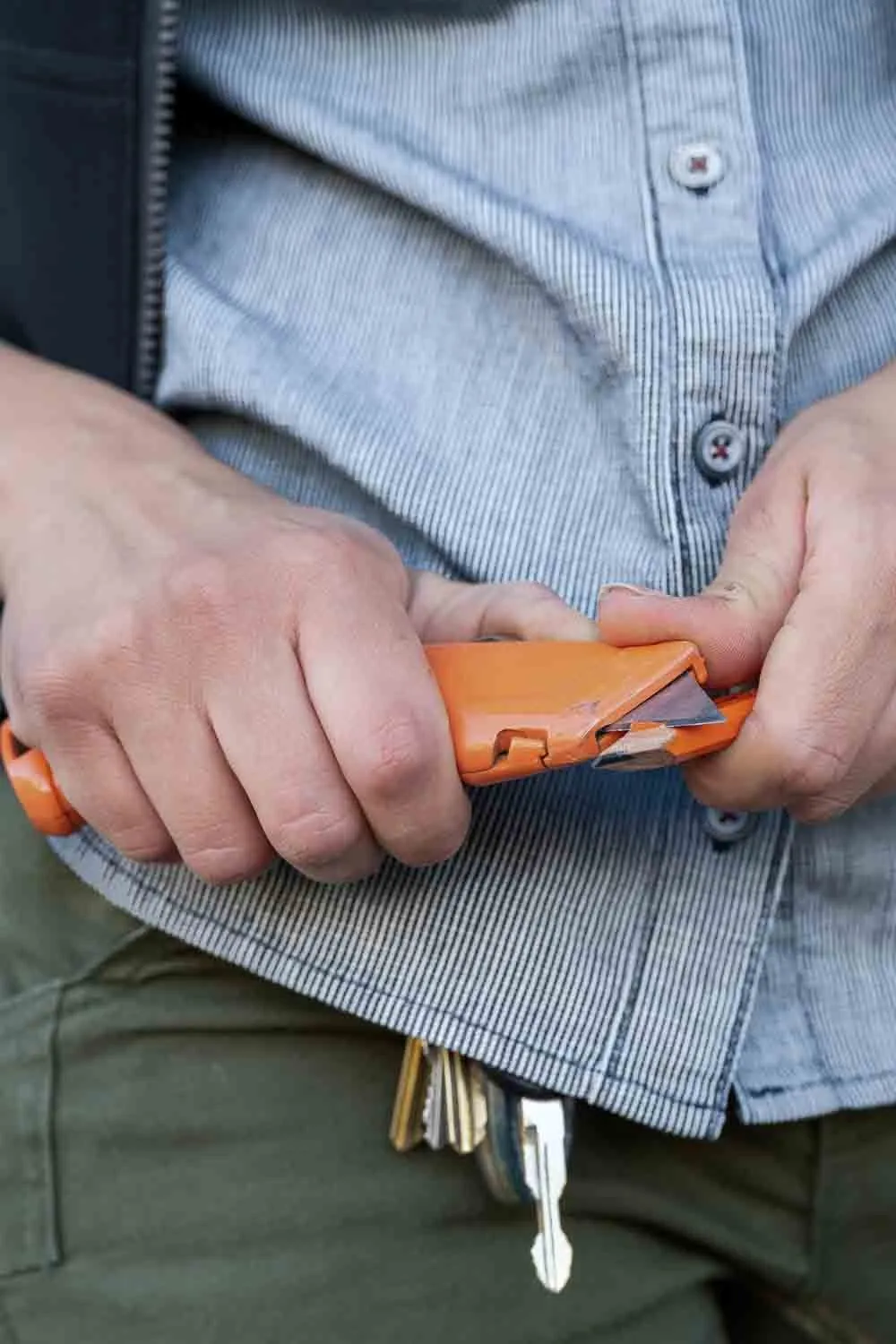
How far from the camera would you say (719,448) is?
797mm

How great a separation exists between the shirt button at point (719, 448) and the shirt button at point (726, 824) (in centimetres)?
19

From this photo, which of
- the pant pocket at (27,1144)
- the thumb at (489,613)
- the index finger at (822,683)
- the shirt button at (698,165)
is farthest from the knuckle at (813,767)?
the pant pocket at (27,1144)

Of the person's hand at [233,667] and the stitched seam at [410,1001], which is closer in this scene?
the person's hand at [233,667]

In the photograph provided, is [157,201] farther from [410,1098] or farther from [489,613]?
[410,1098]

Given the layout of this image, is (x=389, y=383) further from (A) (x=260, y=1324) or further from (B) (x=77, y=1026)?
(A) (x=260, y=1324)

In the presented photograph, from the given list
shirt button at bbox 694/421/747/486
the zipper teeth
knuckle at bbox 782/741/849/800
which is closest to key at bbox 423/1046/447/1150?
knuckle at bbox 782/741/849/800

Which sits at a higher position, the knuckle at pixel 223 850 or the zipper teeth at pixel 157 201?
the zipper teeth at pixel 157 201

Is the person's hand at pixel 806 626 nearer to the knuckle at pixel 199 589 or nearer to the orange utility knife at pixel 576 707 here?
the orange utility knife at pixel 576 707

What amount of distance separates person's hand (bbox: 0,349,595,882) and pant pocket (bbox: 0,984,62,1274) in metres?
A: 0.19

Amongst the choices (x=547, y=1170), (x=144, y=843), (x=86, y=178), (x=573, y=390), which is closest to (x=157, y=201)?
(x=86, y=178)

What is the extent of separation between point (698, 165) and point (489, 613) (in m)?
0.29

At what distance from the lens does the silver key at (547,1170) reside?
77cm

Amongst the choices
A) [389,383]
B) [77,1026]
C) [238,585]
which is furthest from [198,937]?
[389,383]

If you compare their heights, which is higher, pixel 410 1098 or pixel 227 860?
pixel 227 860
